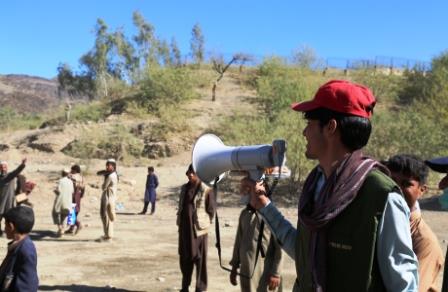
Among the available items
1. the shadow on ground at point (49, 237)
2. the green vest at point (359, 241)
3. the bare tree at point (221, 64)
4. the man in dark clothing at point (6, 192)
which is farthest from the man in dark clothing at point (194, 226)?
the bare tree at point (221, 64)

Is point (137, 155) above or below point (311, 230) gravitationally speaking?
below

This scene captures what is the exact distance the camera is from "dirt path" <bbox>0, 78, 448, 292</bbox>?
804cm

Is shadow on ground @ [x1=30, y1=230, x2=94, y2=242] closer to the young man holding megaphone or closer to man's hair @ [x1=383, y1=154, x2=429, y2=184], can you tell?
man's hair @ [x1=383, y1=154, x2=429, y2=184]

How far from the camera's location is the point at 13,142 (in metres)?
32.8

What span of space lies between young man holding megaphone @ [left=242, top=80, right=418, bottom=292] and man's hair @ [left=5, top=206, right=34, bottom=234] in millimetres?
2304

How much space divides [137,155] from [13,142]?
337 inches

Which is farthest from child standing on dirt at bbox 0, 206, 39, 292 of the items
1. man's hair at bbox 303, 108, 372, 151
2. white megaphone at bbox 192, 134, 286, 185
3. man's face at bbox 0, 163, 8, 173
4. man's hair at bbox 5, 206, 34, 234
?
man's face at bbox 0, 163, 8, 173

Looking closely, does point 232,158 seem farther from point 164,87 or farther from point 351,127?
point 164,87

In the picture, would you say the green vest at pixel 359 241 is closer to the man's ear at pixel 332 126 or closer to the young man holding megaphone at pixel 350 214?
the young man holding megaphone at pixel 350 214

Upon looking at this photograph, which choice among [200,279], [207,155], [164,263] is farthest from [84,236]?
[207,155]

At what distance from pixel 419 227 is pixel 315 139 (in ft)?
3.28

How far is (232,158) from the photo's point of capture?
2432 mm

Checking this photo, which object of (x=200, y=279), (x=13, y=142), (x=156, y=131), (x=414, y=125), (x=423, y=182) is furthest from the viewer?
(x=13, y=142)

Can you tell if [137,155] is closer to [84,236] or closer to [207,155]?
[84,236]
